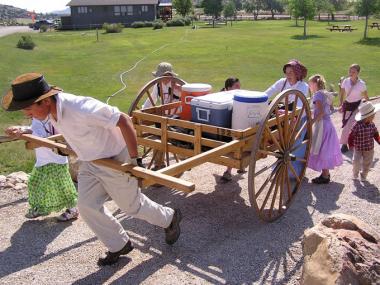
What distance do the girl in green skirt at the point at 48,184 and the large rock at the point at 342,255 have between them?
110 inches

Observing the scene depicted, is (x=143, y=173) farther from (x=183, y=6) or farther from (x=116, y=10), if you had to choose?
(x=183, y=6)

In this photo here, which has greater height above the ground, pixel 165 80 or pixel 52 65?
pixel 165 80

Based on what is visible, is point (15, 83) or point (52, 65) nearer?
point (15, 83)

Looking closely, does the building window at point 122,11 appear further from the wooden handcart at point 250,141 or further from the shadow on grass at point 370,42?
the wooden handcart at point 250,141

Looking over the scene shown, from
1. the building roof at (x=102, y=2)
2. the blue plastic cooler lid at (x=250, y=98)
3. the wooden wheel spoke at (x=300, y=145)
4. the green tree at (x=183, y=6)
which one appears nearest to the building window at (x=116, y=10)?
the building roof at (x=102, y=2)

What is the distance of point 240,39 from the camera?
3862cm

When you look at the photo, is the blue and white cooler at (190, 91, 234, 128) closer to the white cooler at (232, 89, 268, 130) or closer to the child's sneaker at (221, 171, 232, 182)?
the white cooler at (232, 89, 268, 130)

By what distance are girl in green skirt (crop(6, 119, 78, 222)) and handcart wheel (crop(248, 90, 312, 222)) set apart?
84.7 inches

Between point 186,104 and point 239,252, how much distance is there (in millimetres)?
1929

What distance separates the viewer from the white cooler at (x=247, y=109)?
4.82 meters

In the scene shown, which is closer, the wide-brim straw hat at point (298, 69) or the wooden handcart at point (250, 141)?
the wooden handcart at point (250, 141)

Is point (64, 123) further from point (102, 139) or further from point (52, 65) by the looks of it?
point (52, 65)

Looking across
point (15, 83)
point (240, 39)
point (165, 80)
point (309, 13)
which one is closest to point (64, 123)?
point (15, 83)

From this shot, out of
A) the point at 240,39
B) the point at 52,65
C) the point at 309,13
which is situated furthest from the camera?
the point at 309,13
